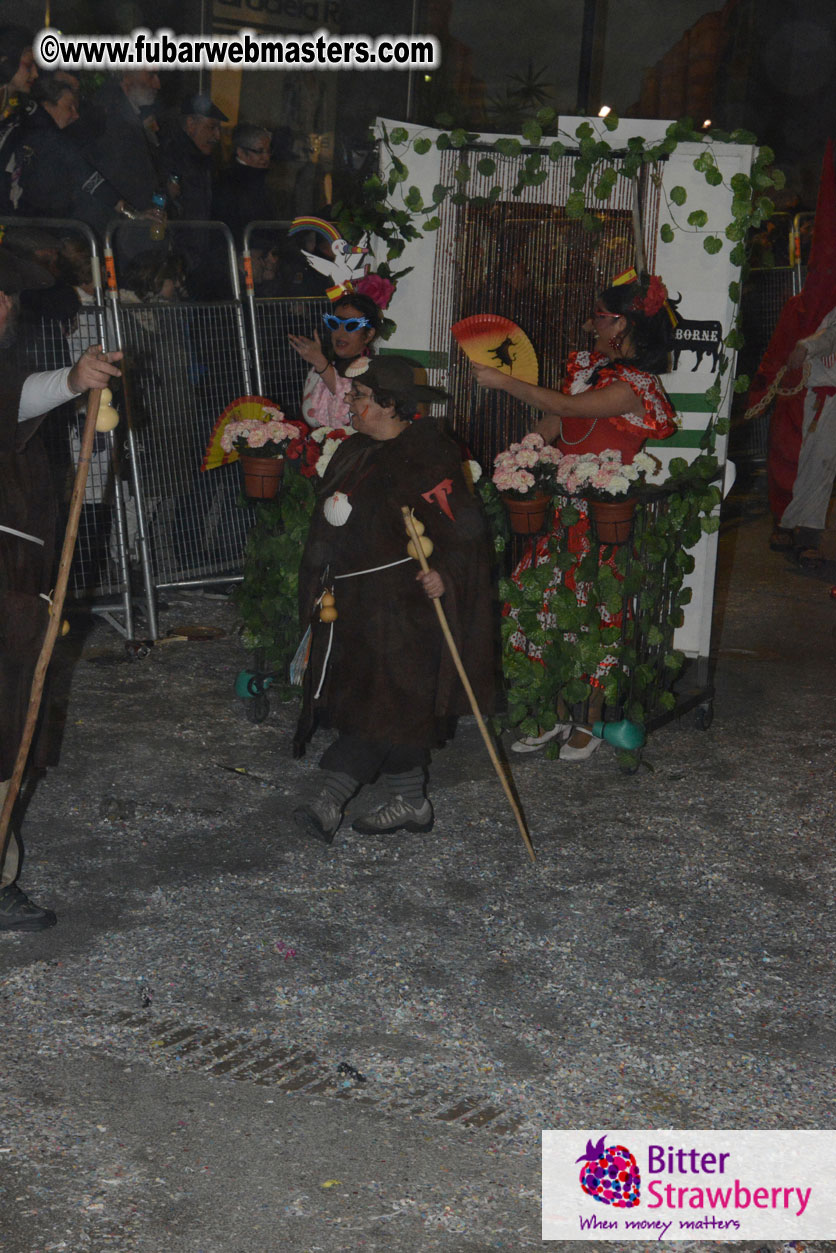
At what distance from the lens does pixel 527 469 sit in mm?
6570

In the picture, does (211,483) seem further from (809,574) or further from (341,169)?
(341,169)

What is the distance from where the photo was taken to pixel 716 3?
65.8 ft

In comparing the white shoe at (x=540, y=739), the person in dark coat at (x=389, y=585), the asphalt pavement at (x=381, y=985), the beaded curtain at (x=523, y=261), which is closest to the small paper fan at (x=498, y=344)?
the beaded curtain at (x=523, y=261)

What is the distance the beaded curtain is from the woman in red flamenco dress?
654 millimetres

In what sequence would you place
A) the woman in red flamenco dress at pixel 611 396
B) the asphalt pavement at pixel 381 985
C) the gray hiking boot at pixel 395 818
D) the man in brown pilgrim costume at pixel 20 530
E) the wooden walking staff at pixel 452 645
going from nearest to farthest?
1. the asphalt pavement at pixel 381 985
2. the man in brown pilgrim costume at pixel 20 530
3. the wooden walking staff at pixel 452 645
4. the gray hiking boot at pixel 395 818
5. the woman in red flamenco dress at pixel 611 396

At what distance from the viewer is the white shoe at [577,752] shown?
684 cm

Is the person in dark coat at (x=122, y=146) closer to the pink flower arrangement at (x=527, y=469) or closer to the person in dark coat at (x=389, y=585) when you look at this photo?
the pink flower arrangement at (x=527, y=469)

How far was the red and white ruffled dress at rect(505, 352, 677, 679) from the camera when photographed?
6543mm

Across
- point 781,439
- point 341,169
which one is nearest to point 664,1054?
point 781,439

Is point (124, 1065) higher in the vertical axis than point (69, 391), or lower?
lower

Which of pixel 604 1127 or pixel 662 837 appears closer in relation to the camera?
pixel 604 1127

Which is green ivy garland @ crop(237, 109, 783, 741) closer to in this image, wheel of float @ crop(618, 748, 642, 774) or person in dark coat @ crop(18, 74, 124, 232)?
wheel of float @ crop(618, 748, 642, 774)

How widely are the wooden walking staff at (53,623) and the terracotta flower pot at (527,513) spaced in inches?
93.5

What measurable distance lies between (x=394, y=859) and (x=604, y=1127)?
1881 mm
